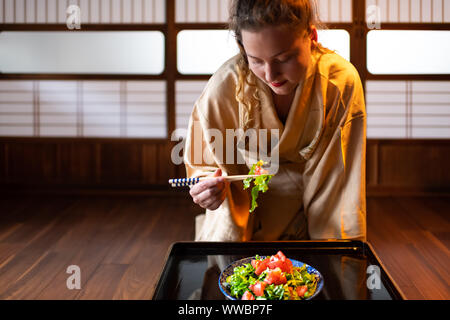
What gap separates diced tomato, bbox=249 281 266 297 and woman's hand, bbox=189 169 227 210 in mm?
385

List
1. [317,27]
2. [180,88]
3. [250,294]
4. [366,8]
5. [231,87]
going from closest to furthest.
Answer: [250,294]
[317,27]
[231,87]
[366,8]
[180,88]

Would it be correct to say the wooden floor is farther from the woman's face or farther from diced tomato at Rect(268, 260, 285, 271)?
the woman's face

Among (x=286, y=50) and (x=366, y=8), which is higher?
(x=366, y=8)

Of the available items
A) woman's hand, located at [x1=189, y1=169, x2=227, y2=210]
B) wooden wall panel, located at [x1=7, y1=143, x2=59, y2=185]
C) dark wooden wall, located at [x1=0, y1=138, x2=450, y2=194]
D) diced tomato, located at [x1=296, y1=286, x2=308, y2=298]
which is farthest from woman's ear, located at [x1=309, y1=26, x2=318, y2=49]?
wooden wall panel, located at [x1=7, y1=143, x2=59, y2=185]

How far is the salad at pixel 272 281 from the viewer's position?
1.21 meters

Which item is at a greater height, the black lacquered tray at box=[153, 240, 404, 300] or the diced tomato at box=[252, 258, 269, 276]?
the diced tomato at box=[252, 258, 269, 276]

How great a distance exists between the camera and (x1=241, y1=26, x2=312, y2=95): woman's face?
137 centimetres

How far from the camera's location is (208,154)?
181 centimetres

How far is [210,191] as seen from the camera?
153 cm

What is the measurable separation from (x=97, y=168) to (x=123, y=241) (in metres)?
1.57

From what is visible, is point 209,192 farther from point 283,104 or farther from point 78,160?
point 78,160

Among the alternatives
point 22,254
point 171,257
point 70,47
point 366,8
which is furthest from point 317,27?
point 70,47

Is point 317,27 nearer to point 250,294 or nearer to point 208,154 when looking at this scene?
point 208,154

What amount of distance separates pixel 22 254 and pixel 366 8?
365 centimetres
